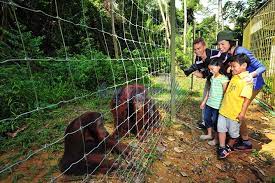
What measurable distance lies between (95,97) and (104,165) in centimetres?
344

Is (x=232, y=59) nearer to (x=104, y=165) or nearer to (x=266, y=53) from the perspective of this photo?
(x=104, y=165)

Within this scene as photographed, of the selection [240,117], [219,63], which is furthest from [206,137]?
[219,63]

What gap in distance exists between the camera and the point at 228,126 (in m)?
3.67

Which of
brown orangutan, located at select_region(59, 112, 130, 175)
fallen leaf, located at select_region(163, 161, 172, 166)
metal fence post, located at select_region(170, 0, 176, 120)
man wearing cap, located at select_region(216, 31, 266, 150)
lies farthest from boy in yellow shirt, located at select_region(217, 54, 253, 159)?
brown orangutan, located at select_region(59, 112, 130, 175)

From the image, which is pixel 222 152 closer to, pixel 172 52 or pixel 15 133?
pixel 172 52

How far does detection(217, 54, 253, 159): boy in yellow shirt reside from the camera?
11.3ft

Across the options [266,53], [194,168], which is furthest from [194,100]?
[194,168]

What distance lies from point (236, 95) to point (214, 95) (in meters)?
0.46

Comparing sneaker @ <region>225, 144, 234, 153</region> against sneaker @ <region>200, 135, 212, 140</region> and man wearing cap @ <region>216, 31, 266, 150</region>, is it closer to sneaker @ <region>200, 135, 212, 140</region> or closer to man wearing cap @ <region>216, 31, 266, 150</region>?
man wearing cap @ <region>216, 31, 266, 150</region>

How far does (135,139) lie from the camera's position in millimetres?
3949

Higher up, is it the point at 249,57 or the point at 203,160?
the point at 249,57

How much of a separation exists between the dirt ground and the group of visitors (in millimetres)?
160

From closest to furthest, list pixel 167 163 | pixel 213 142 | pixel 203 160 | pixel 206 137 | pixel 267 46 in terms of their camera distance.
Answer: pixel 167 163 < pixel 203 160 < pixel 213 142 < pixel 206 137 < pixel 267 46

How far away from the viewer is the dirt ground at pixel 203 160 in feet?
10.5
